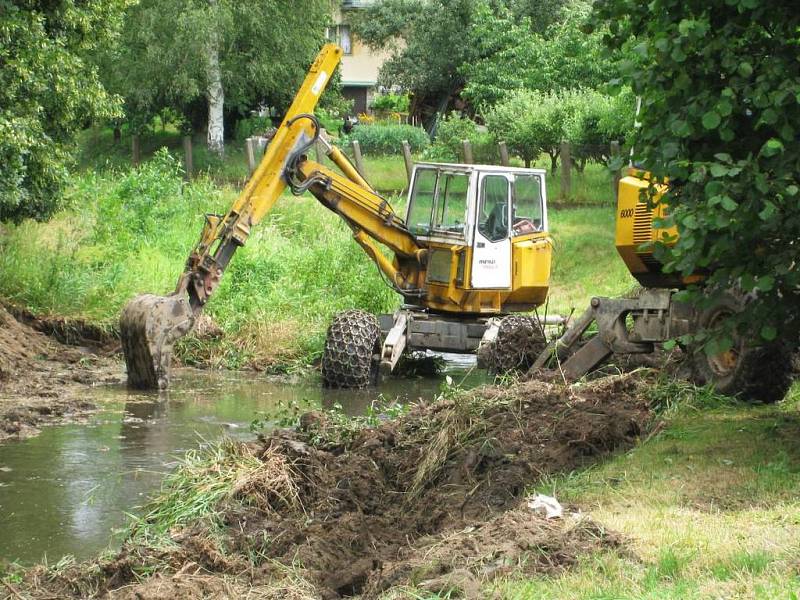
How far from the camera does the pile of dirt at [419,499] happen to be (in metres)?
7.17

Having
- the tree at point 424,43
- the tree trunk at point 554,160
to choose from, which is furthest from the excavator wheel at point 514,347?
the tree at point 424,43

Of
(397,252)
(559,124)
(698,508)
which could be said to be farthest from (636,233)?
(559,124)

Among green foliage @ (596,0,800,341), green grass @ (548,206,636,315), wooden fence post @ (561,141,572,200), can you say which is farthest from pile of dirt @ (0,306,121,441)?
wooden fence post @ (561,141,572,200)

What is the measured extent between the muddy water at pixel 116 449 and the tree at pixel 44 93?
3.22 meters

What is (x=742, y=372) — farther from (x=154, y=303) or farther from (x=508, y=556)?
(x=154, y=303)

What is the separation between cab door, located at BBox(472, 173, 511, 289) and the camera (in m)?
17.6

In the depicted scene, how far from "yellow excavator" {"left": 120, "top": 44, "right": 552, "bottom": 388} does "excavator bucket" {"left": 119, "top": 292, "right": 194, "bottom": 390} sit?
0.05 feet

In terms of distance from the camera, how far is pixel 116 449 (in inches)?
502

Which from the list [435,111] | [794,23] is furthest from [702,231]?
[435,111]

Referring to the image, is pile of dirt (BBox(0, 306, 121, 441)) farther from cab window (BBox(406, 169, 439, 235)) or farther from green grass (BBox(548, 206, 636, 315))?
green grass (BBox(548, 206, 636, 315))

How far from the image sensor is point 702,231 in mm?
8008

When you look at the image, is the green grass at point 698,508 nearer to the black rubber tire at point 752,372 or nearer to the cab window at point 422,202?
the black rubber tire at point 752,372

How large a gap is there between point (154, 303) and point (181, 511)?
6.91m

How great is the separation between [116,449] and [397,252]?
6470 mm
